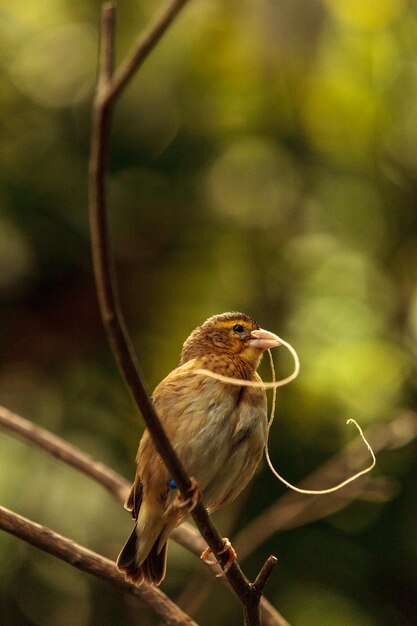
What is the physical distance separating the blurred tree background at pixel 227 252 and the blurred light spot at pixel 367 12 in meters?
0.01

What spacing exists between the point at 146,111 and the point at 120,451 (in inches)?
76.4

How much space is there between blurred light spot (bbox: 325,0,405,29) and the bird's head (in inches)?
114

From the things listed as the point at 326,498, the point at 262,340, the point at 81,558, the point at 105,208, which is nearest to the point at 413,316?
the point at 326,498

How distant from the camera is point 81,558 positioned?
2781 millimetres

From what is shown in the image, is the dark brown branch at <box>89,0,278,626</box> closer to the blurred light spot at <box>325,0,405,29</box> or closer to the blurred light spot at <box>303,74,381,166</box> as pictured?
the blurred light spot at <box>303,74,381,166</box>

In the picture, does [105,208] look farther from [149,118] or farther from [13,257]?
A: [149,118]

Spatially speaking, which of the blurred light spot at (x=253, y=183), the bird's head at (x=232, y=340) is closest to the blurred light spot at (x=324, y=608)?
the bird's head at (x=232, y=340)

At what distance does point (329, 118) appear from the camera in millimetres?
6281

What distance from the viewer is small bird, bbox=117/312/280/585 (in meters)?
3.24

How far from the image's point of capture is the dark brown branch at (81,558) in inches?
105

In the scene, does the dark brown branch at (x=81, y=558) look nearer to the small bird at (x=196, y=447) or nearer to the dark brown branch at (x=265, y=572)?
the small bird at (x=196, y=447)

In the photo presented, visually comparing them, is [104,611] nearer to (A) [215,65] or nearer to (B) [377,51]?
(A) [215,65]

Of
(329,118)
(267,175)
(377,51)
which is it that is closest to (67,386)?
(267,175)

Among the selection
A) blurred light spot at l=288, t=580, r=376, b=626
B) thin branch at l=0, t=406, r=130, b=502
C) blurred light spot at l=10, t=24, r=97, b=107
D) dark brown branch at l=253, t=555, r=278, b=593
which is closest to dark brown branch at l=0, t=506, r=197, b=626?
dark brown branch at l=253, t=555, r=278, b=593
